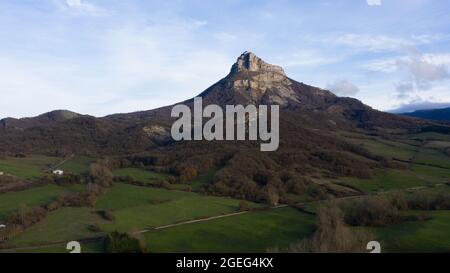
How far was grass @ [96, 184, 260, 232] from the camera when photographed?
6507 cm

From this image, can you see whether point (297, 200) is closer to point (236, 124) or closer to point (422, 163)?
point (422, 163)

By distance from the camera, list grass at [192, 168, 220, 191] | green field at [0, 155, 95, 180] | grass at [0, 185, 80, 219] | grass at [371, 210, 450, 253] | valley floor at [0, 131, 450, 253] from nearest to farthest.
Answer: grass at [371, 210, 450, 253]
valley floor at [0, 131, 450, 253]
grass at [0, 185, 80, 219]
grass at [192, 168, 220, 191]
green field at [0, 155, 95, 180]

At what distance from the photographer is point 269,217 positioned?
6794 centimetres

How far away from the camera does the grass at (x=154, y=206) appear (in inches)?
2562

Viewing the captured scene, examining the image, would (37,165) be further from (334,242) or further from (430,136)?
(430,136)

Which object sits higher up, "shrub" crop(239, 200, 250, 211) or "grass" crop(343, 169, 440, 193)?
"grass" crop(343, 169, 440, 193)

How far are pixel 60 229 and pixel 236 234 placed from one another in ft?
74.7

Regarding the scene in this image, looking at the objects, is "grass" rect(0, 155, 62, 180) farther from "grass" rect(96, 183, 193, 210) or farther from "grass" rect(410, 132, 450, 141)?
"grass" rect(410, 132, 450, 141)

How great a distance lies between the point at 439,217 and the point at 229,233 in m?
28.5

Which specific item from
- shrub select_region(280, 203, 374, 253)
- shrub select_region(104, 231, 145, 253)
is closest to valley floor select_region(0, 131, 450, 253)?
shrub select_region(104, 231, 145, 253)

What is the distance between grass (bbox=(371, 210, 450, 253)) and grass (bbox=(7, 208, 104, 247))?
1382 inches

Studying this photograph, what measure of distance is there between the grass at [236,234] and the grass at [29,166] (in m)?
48.2

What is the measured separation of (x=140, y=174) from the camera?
10238cm
